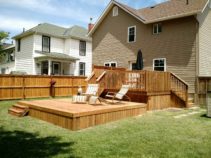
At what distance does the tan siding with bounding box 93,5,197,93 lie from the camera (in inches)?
543

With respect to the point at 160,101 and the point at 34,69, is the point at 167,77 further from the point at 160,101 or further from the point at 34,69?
the point at 34,69

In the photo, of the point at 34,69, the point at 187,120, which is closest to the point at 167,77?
the point at 187,120

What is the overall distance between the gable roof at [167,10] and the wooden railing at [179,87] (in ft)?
14.3

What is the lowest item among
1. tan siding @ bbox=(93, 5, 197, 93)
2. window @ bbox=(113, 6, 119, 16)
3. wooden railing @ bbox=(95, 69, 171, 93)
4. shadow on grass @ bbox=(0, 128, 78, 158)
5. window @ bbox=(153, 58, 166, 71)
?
shadow on grass @ bbox=(0, 128, 78, 158)

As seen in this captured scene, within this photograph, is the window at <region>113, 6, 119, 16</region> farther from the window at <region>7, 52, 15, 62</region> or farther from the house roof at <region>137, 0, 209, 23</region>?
the window at <region>7, 52, 15, 62</region>

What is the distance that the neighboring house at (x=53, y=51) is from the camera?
82.6 feet

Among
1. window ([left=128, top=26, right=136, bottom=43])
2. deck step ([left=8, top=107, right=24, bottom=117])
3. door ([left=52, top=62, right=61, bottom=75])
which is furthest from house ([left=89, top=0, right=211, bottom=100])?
deck step ([left=8, top=107, right=24, bottom=117])

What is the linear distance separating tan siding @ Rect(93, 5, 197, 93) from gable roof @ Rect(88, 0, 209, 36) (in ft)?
1.58

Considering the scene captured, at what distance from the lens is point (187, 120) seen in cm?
841

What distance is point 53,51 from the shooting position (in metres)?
26.8

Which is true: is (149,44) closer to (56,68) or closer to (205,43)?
(205,43)

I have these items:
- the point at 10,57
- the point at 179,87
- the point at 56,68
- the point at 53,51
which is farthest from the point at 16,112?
the point at 10,57

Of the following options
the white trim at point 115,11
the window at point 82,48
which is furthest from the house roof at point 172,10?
the window at point 82,48

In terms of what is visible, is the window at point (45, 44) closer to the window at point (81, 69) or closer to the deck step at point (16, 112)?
the window at point (81, 69)
